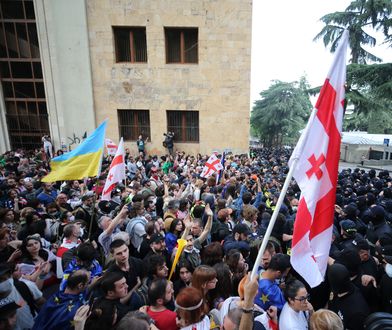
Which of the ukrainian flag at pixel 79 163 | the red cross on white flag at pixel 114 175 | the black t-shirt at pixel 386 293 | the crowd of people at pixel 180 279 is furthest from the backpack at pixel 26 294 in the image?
the black t-shirt at pixel 386 293

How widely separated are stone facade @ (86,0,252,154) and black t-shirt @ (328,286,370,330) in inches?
563

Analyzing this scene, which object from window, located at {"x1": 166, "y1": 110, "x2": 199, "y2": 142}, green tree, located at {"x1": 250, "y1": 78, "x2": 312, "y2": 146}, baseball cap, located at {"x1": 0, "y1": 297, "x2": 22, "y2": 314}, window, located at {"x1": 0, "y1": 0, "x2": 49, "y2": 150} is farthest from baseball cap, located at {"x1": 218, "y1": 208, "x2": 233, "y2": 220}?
green tree, located at {"x1": 250, "y1": 78, "x2": 312, "y2": 146}

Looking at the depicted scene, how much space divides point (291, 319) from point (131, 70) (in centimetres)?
1610

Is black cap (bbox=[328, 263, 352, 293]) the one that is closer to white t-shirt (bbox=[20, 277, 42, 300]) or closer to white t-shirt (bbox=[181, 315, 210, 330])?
white t-shirt (bbox=[181, 315, 210, 330])

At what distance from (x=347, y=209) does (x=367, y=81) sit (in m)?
8.35

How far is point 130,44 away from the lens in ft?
52.6

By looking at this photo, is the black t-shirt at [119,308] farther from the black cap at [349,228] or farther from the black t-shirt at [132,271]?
the black cap at [349,228]

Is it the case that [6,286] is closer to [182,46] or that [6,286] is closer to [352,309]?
[352,309]

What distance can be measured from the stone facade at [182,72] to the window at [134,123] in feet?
1.44

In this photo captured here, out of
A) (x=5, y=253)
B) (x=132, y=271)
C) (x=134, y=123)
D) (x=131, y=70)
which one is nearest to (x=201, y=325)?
(x=132, y=271)

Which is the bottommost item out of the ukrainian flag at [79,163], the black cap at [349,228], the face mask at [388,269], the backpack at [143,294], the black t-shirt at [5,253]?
the black t-shirt at [5,253]

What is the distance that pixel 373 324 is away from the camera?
189cm

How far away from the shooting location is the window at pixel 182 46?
52.8 feet

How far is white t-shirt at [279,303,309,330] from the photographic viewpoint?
215cm
